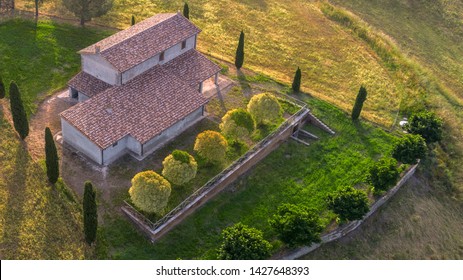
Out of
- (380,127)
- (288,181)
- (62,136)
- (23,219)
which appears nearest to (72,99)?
(62,136)

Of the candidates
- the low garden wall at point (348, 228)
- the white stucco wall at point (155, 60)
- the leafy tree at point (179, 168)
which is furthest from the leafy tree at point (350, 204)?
the white stucco wall at point (155, 60)

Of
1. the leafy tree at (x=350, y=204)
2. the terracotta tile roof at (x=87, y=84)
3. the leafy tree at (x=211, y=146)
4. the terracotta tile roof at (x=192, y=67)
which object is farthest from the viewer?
the terracotta tile roof at (x=192, y=67)

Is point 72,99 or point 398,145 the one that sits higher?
point 398,145

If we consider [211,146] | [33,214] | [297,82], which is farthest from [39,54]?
[297,82]

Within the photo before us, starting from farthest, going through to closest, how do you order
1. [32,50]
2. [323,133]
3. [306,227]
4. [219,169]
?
1. [32,50]
2. [323,133]
3. [219,169]
4. [306,227]

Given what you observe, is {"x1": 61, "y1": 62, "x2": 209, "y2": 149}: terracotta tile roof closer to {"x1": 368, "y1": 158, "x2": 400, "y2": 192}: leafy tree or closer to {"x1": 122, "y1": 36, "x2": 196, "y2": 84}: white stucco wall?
{"x1": 122, "y1": 36, "x2": 196, "y2": 84}: white stucco wall

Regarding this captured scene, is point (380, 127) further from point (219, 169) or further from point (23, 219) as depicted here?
point (23, 219)

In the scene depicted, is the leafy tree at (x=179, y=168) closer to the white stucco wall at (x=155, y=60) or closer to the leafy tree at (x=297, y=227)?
the leafy tree at (x=297, y=227)
